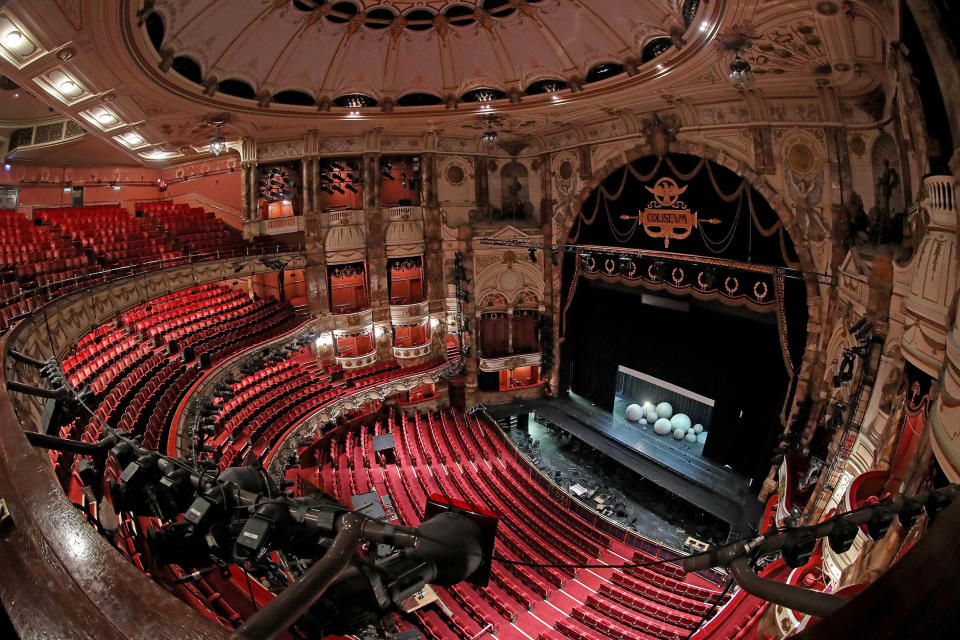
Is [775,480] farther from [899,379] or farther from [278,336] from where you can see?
[278,336]

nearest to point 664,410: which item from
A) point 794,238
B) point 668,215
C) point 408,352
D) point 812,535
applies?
point 668,215

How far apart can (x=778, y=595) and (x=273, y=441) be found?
12.6 meters

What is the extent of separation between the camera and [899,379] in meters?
6.05

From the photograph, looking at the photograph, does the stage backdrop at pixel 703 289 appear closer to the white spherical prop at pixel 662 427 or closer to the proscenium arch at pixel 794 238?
the proscenium arch at pixel 794 238

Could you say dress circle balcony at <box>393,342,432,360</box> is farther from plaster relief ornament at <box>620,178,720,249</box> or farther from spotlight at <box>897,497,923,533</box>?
spotlight at <box>897,497,923,533</box>

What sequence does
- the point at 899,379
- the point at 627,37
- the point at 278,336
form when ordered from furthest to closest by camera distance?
the point at 278,336, the point at 627,37, the point at 899,379

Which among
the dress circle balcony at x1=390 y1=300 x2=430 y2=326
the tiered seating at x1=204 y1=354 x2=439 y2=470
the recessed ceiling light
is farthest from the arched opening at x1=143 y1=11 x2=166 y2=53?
the dress circle balcony at x1=390 y1=300 x2=430 y2=326

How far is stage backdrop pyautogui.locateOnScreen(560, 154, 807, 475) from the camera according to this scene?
11609 millimetres

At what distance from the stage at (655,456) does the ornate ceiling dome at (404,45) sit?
10826mm

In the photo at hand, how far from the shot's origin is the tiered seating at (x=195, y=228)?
14.6 m

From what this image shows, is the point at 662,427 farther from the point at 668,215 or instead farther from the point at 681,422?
the point at 668,215

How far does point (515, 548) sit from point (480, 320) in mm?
9310

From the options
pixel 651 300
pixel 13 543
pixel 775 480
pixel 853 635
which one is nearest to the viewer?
pixel 853 635

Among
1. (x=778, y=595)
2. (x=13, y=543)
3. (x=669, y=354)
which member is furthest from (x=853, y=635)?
(x=669, y=354)
